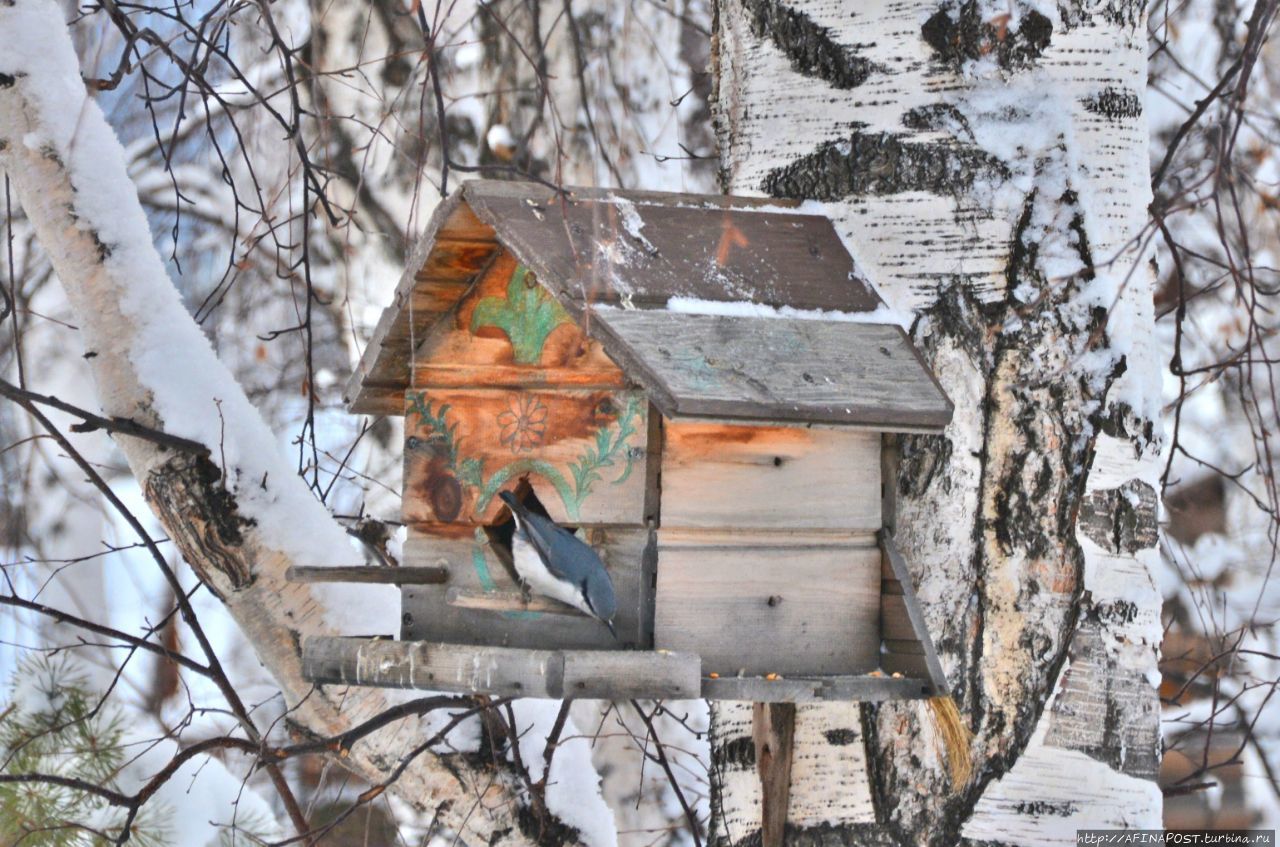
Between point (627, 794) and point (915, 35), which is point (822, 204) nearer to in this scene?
point (915, 35)

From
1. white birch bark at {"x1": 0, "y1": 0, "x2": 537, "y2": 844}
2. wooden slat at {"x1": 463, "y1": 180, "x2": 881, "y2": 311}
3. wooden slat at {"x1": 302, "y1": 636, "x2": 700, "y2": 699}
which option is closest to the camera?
wooden slat at {"x1": 302, "y1": 636, "x2": 700, "y2": 699}

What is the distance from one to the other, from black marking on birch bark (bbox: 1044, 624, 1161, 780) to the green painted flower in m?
0.91

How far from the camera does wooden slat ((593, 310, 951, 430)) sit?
5.61ft

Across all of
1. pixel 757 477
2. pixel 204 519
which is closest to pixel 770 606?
pixel 757 477

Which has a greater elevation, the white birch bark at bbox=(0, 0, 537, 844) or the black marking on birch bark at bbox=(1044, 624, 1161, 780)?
the white birch bark at bbox=(0, 0, 537, 844)

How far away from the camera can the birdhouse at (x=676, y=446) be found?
176 cm

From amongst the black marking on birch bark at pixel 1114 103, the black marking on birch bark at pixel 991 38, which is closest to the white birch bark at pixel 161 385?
the black marking on birch bark at pixel 991 38

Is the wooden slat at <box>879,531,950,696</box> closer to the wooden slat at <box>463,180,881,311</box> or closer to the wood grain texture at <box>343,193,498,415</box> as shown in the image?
the wooden slat at <box>463,180,881,311</box>

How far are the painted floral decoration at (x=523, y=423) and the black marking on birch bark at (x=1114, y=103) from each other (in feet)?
3.18

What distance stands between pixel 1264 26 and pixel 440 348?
1301mm

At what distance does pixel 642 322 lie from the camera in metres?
1.78

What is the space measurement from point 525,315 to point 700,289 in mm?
339

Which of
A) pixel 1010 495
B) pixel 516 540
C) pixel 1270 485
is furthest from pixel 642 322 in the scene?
pixel 1270 485

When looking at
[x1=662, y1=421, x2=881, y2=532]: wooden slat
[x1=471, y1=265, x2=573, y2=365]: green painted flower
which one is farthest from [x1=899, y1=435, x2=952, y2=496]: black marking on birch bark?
[x1=471, y1=265, x2=573, y2=365]: green painted flower
